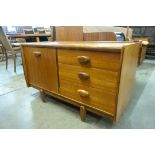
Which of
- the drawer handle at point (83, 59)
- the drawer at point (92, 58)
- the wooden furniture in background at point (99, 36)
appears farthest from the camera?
the wooden furniture in background at point (99, 36)

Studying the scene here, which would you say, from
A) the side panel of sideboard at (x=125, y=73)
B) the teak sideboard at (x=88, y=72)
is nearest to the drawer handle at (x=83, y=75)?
the teak sideboard at (x=88, y=72)

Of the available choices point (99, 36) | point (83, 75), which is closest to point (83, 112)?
point (83, 75)

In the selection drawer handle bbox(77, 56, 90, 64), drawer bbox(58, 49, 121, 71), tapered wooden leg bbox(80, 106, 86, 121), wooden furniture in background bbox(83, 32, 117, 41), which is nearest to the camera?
drawer bbox(58, 49, 121, 71)

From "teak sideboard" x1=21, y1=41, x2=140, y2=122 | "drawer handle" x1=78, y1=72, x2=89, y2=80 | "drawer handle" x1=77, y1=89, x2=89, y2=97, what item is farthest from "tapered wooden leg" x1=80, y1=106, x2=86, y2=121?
"drawer handle" x1=78, y1=72, x2=89, y2=80

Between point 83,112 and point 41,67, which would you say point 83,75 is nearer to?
point 83,112

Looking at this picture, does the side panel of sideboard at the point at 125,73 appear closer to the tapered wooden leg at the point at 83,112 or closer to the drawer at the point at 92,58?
the drawer at the point at 92,58

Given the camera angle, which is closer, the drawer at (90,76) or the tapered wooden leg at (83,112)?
the drawer at (90,76)

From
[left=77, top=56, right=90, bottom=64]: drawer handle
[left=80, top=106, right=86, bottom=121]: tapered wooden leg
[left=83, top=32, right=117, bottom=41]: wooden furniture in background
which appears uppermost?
[left=83, top=32, right=117, bottom=41]: wooden furniture in background

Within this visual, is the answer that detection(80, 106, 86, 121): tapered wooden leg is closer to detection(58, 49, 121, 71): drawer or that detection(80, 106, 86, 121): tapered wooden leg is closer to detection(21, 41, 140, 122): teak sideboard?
detection(21, 41, 140, 122): teak sideboard

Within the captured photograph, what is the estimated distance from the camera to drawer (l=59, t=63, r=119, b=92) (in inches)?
33.4

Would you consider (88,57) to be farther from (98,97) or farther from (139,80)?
(139,80)

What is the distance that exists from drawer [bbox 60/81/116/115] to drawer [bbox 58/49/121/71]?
0.17m

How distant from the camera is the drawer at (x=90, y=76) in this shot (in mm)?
850
